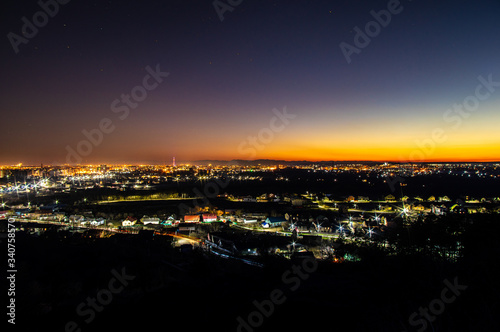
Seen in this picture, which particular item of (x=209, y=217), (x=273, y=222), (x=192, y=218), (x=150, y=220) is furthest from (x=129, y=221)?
(x=273, y=222)

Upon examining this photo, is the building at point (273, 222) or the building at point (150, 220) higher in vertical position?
the building at point (273, 222)

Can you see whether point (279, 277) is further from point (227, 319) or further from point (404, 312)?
point (404, 312)

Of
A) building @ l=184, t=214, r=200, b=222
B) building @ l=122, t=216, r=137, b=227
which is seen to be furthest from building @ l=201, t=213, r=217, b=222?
building @ l=122, t=216, r=137, b=227

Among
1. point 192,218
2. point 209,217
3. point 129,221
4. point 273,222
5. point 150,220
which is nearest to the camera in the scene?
point 273,222

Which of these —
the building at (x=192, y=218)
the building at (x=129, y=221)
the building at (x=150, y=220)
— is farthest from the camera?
the building at (x=192, y=218)

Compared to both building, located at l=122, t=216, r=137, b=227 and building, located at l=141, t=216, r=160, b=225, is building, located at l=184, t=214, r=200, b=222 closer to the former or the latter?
building, located at l=141, t=216, r=160, b=225

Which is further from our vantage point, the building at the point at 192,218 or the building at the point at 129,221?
the building at the point at 192,218

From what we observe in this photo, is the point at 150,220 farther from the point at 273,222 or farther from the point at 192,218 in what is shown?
the point at 273,222

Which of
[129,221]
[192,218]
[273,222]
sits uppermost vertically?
[273,222]

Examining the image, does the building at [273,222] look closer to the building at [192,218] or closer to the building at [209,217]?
the building at [209,217]

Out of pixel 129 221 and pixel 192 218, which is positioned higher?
pixel 192 218

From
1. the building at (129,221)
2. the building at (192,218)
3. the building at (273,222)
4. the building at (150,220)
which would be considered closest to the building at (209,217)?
the building at (192,218)
